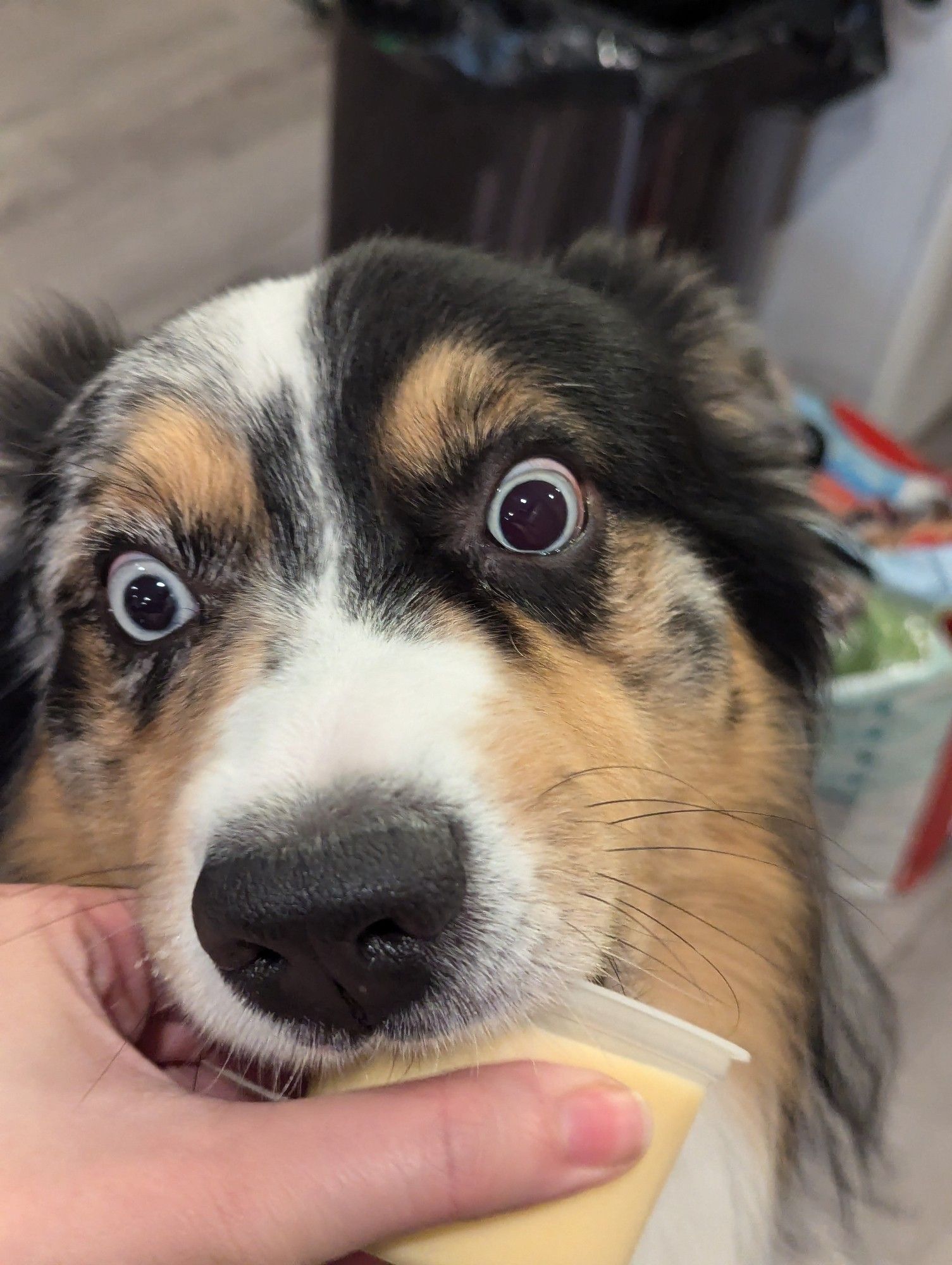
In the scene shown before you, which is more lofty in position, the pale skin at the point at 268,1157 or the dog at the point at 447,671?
the dog at the point at 447,671

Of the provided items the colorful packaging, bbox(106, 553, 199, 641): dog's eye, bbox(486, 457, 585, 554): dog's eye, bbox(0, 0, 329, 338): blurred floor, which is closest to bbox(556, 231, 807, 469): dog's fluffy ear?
bbox(486, 457, 585, 554): dog's eye

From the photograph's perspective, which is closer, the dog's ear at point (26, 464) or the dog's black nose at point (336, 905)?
the dog's black nose at point (336, 905)

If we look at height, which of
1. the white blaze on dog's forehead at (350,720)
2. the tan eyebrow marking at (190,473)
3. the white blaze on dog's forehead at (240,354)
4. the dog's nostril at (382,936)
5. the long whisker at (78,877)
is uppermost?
the white blaze on dog's forehead at (240,354)

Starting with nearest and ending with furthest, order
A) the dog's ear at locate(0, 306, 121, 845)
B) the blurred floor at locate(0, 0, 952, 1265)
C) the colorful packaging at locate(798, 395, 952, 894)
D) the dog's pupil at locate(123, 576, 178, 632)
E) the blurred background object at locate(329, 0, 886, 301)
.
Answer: the dog's pupil at locate(123, 576, 178, 632) → the dog's ear at locate(0, 306, 121, 845) → the colorful packaging at locate(798, 395, 952, 894) → the blurred background object at locate(329, 0, 886, 301) → the blurred floor at locate(0, 0, 952, 1265)

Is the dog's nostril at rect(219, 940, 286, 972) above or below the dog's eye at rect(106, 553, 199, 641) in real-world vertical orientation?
below

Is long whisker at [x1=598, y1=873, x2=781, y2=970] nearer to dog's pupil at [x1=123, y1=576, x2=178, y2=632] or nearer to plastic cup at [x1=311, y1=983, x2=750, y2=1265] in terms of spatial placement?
plastic cup at [x1=311, y1=983, x2=750, y2=1265]

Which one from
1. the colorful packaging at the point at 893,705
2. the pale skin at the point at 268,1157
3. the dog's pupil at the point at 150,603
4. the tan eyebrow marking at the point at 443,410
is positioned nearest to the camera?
the pale skin at the point at 268,1157

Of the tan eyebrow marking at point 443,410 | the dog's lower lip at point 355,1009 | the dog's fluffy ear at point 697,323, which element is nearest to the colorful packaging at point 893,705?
the dog's fluffy ear at point 697,323

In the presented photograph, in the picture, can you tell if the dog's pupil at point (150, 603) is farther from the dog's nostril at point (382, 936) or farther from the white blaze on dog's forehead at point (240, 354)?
the dog's nostril at point (382, 936)

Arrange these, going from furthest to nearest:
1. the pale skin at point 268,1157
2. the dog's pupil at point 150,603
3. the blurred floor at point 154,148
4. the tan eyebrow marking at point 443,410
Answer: the blurred floor at point 154,148 → the dog's pupil at point 150,603 → the tan eyebrow marking at point 443,410 → the pale skin at point 268,1157
